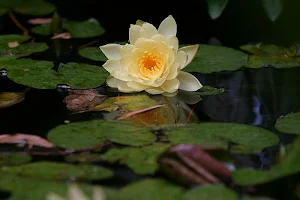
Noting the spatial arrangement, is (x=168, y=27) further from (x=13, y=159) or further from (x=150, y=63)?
(x=13, y=159)

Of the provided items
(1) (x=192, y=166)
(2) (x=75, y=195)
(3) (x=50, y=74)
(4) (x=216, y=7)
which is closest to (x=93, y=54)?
(3) (x=50, y=74)

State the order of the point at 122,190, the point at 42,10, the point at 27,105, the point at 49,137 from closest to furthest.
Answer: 1. the point at 122,190
2. the point at 49,137
3. the point at 27,105
4. the point at 42,10

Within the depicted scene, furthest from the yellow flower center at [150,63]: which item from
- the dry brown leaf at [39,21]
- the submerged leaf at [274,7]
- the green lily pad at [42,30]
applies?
the dry brown leaf at [39,21]

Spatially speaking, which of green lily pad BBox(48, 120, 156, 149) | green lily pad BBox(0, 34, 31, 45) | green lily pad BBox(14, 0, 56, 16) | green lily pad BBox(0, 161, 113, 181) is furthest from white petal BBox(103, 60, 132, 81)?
green lily pad BBox(14, 0, 56, 16)

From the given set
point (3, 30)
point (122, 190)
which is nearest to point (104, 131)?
point (122, 190)

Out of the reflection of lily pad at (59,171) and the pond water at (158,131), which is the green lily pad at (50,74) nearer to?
the pond water at (158,131)

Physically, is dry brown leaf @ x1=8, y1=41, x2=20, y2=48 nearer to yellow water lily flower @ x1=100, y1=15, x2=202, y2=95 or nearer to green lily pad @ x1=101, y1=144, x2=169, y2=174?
yellow water lily flower @ x1=100, y1=15, x2=202, y2=95

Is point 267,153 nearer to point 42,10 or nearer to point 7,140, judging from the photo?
point 7,140
